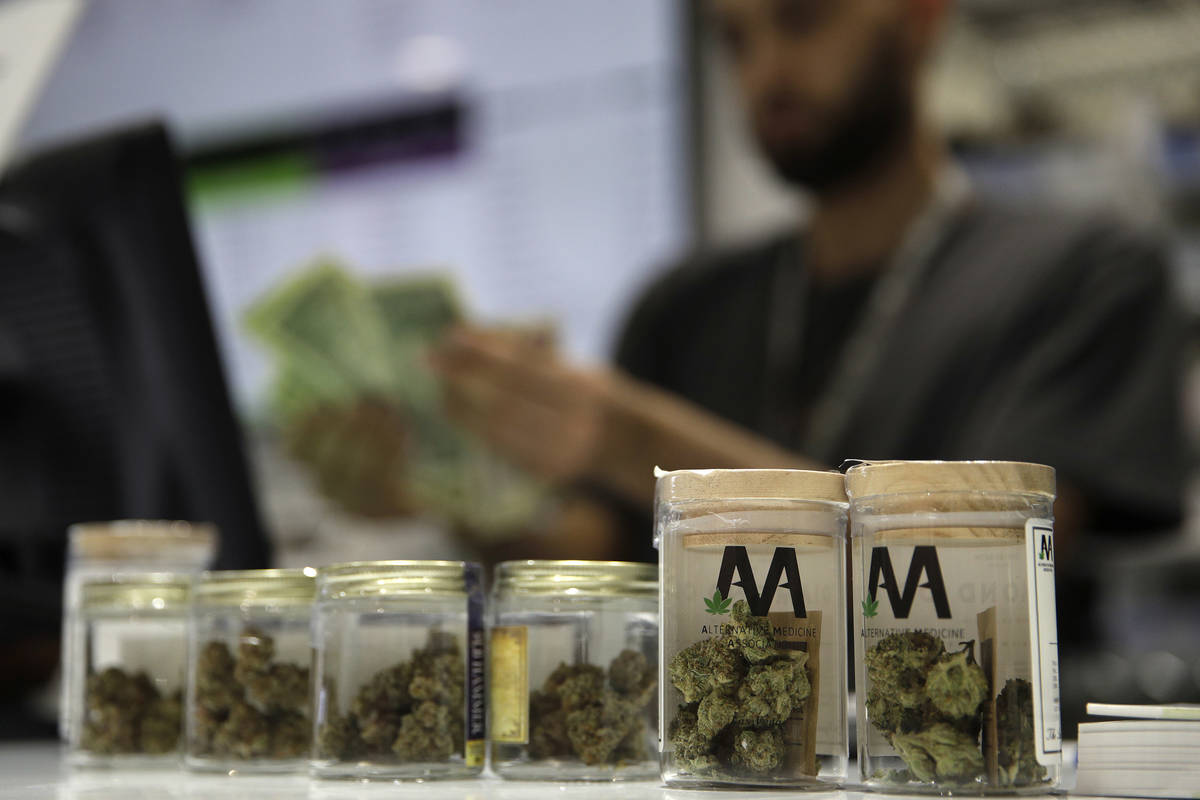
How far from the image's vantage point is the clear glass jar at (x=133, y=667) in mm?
768

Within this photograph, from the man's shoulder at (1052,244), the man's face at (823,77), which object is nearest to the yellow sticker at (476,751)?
the man's shoulder at (1052,244)

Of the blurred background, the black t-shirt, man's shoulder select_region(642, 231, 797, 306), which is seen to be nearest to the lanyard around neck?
the black t-shirt

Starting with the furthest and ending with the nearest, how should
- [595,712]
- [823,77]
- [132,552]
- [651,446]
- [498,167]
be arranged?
[498,167], [823,77], [651,446], [132,552], [595,712]

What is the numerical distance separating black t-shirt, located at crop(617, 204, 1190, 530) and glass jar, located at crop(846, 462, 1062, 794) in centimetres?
108

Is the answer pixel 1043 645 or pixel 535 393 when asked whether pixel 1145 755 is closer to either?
pixel 1043 645

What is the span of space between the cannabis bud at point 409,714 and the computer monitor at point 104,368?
404mm

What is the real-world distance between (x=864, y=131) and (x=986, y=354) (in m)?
0.44

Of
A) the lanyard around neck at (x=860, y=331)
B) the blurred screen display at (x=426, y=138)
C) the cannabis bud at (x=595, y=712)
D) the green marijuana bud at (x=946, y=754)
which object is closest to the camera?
the green marijuana bud at (x=946, y=754)

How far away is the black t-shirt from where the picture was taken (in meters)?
1.65

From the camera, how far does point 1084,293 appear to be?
1.79 m

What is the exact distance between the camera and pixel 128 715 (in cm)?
77

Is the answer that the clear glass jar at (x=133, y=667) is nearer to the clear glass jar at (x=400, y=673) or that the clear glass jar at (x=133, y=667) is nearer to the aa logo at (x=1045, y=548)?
the clear glass jar at (x=400, y=673)

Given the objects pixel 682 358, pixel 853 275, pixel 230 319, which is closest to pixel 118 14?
pixel 230 319

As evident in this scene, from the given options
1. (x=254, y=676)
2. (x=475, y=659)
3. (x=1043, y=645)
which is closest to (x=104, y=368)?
(x=254, y=676)
